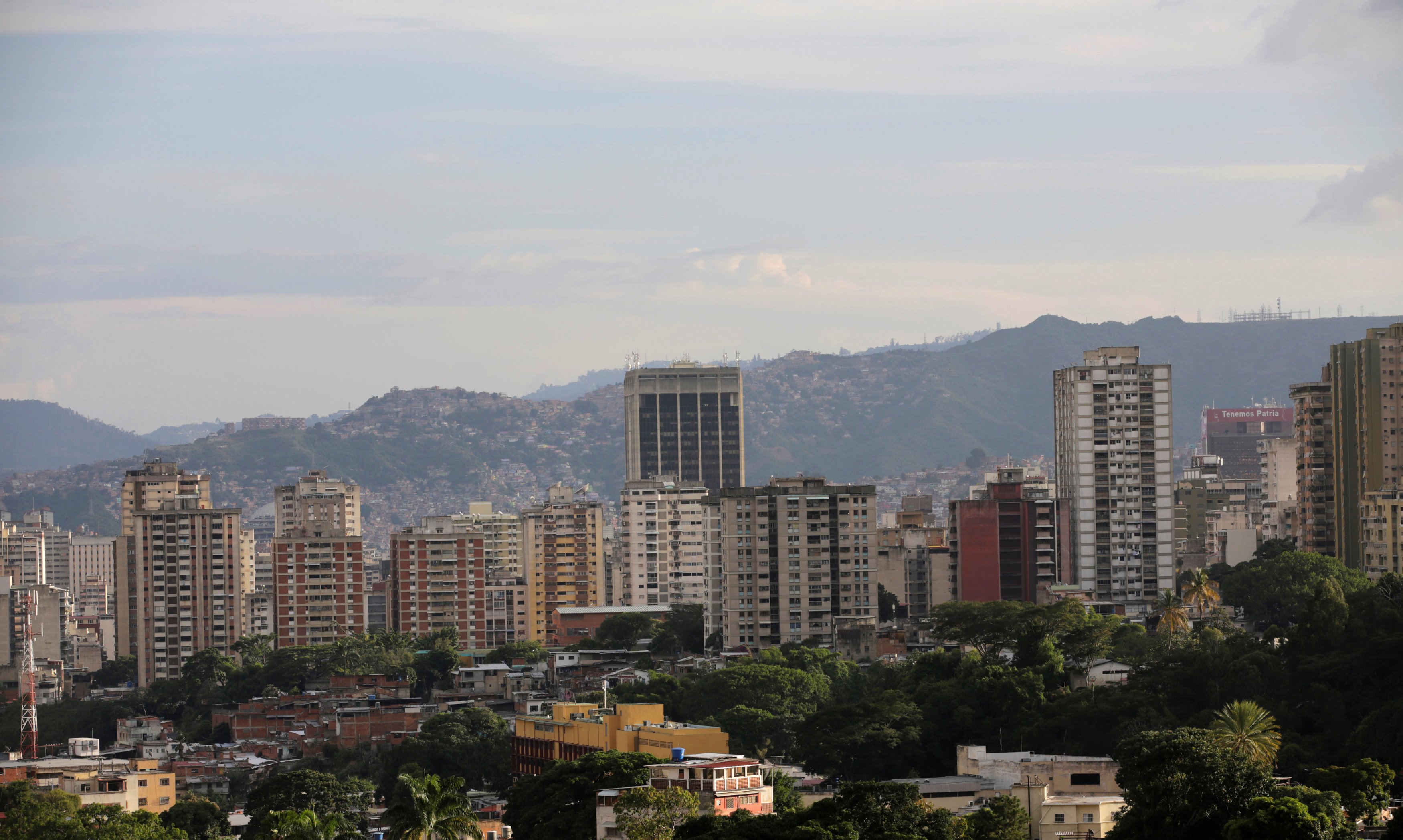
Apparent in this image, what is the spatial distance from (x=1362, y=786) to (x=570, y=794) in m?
23.4

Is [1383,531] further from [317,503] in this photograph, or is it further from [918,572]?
[317,503]

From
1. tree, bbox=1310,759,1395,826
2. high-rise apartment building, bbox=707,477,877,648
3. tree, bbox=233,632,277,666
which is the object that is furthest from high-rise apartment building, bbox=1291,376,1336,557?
tree, bbox=233,632,277,666

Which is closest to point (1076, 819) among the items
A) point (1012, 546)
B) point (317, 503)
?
point (1012, 546)

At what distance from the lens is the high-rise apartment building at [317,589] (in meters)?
129

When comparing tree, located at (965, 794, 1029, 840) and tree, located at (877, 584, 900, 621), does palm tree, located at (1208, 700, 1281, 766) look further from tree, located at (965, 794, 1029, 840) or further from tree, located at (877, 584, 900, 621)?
tree, located at (877, 584, 900, 621)

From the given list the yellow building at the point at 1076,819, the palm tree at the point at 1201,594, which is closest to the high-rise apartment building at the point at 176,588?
the palm tree at the point at 1201,594

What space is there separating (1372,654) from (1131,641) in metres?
17.0

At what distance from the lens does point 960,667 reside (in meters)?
74.9

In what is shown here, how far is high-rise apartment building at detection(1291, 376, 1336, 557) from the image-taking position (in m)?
105

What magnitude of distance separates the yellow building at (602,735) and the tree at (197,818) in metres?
12.6

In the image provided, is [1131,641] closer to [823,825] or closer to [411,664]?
[823,825]

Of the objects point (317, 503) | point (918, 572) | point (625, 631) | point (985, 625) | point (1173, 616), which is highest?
point (317, 503)

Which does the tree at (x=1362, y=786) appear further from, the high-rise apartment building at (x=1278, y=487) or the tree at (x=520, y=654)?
the high-rise apartment building at (x=1278, y=487)

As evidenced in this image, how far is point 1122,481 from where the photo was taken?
362 ft
